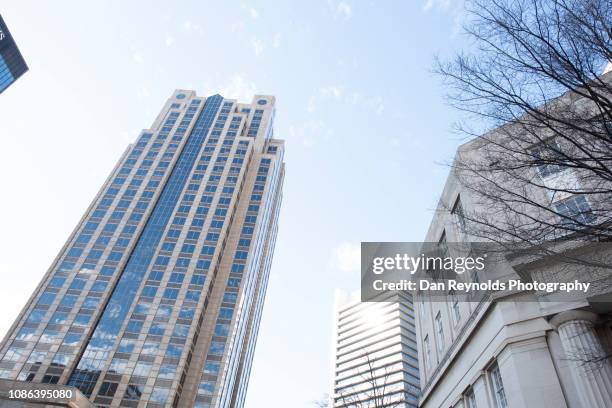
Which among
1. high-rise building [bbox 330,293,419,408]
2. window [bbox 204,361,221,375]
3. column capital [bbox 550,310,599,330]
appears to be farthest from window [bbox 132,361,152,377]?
column capital [bbox 550,310,599,330]

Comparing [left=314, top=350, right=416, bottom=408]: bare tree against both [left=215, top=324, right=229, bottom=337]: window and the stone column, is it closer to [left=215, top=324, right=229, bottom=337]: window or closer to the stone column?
the stone column

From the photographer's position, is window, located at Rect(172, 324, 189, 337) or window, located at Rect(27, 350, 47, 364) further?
window, located at Rect(172, 324, 189, 337)

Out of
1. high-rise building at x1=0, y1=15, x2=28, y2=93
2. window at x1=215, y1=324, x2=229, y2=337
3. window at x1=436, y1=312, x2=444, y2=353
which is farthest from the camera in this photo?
high-rise building at x1=0, y1=15, x2=28, y2=93

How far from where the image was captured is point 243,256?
296ft

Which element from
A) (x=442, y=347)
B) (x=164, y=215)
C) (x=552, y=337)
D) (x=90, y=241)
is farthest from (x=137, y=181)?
(x=552, y=337)

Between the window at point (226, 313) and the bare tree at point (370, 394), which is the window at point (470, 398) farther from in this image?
the window at point (226, 313)

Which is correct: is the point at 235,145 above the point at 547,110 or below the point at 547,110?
above

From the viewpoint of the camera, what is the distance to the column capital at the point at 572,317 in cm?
1227

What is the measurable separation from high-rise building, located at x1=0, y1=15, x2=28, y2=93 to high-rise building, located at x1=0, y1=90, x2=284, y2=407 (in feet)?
86.8

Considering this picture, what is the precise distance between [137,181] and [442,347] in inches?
3479

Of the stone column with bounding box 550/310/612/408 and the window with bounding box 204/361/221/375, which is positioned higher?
the window with bounding box 204/361/221/375

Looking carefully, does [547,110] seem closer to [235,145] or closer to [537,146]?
[537,146]

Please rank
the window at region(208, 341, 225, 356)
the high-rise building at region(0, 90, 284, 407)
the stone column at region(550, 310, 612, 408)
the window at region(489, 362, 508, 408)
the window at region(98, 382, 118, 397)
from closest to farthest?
the stone column at region(550, 310, 612, 408)
the window at region(489, 362, 508, 408)
the window at region(98, 382, 118, 397)
the high-rise building at region(0, 90, 284, 407)
the window at region(208, 341, 225, 356)

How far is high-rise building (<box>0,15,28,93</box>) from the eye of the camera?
3209 inches
